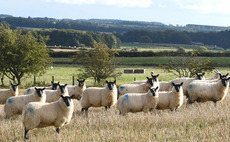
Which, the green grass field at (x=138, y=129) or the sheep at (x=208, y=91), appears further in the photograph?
the sheep at (x=208, y=91)

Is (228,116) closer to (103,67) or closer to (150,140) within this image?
(150,140)

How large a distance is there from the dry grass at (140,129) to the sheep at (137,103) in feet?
4.14

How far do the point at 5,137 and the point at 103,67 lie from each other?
26035 mm

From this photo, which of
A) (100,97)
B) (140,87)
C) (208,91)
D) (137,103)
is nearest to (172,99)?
(137,103)

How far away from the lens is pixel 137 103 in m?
14.0

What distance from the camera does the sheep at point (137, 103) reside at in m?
13.9

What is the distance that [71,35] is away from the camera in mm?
138625

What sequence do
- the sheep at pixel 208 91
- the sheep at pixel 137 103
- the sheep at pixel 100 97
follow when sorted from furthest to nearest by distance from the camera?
1. the sheep at pixel 208 91
2. the sheep at pixel 100 97
3. the sheep at pixel 137 103

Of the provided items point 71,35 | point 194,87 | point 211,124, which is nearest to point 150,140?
point 211,124

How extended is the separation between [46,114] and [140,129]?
3.22m

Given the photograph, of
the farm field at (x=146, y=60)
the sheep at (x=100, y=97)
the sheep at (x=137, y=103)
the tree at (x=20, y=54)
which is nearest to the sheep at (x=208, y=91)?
the sheep at (x=137, y=103)

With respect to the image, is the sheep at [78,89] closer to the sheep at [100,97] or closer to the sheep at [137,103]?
the sheep at [100,97]

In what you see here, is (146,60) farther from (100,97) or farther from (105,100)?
(105,100)

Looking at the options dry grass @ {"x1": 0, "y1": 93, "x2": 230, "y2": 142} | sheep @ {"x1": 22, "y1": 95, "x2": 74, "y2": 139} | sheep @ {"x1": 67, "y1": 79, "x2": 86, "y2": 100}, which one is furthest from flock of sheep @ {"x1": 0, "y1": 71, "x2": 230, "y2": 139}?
sheep @ {"x1": 67, "y1": 79, "x2": 86, "y2": 100}
